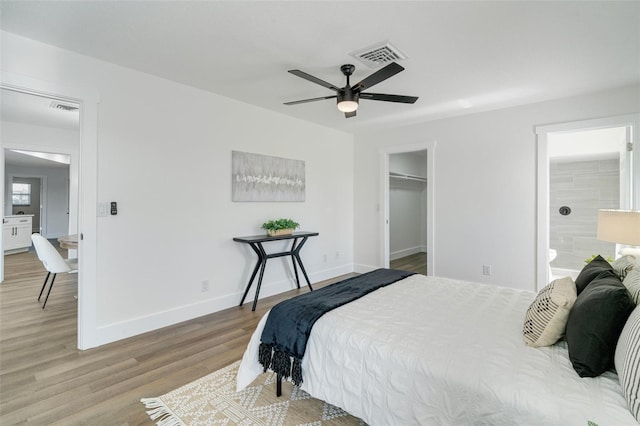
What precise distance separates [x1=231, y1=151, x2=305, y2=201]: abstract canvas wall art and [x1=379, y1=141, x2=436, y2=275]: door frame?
1.41m

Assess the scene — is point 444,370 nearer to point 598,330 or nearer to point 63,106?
point 598,330

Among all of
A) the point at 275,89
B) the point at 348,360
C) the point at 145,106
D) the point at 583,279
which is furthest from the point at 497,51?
the point at 145,106

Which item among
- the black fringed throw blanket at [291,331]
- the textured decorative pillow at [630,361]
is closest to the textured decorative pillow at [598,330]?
the textured decorative pillow at [630,361]

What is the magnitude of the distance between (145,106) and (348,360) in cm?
292

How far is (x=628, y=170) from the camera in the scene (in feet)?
10.7

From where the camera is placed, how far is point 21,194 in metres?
9.91

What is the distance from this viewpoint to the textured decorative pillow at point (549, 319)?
1.42 m

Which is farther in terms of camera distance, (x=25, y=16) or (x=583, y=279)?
(x=25, y=16)

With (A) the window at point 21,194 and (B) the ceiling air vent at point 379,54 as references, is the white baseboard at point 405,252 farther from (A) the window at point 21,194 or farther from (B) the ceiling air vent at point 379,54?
(A) the window at point 21,194

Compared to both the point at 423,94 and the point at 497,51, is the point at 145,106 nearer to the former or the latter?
the point at 423,94

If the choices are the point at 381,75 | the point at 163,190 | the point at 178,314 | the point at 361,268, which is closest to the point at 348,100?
the point at 381,75

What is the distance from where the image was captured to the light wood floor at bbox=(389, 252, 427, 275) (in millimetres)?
5777

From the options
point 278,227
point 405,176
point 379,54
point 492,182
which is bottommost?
point 278,227

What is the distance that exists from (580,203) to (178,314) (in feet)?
19.7
